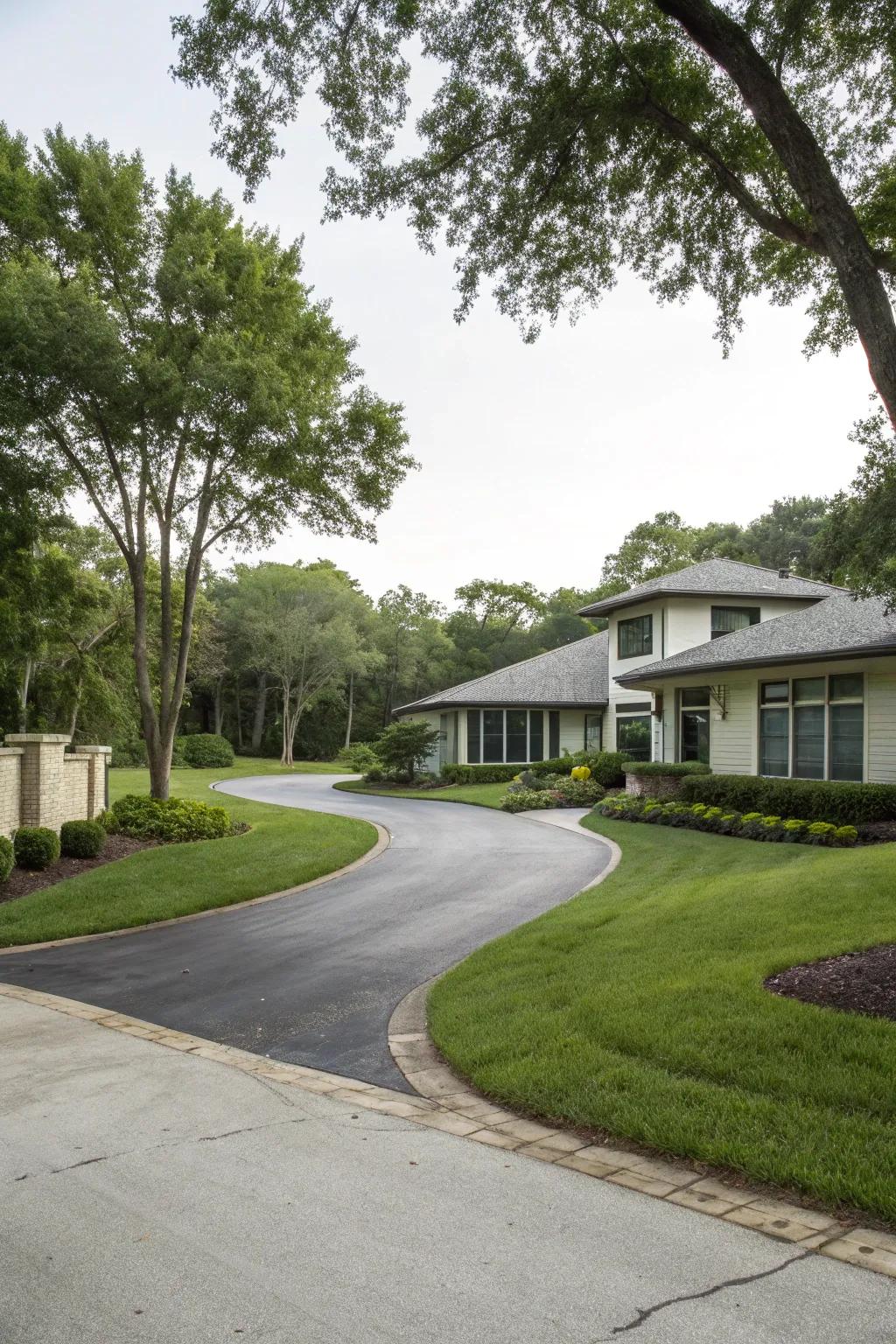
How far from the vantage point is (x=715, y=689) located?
72.7ft

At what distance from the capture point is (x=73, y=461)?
1600cm

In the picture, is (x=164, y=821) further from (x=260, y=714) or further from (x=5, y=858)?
(x=260, y=714)

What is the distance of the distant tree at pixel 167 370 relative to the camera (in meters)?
14.6

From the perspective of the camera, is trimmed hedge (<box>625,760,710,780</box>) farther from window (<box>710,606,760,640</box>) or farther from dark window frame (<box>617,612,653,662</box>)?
dark window frame (<box>617,612,653,662</box>)

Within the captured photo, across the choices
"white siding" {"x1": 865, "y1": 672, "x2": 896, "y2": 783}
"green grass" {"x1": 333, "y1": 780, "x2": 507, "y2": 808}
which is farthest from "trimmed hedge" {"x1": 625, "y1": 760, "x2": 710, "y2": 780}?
"green grass" {"x1": 333, "y1": 780, "x2": 507, "y2": 808}

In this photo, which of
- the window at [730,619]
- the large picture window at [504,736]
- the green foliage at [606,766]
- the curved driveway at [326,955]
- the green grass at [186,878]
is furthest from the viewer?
the large picture window at [504,736]

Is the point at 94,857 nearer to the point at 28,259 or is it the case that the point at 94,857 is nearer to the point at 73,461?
the point at 73,461

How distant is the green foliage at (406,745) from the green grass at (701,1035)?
22848 mm

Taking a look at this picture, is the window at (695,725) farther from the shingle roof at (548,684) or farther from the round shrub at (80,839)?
the round shrub at (80,839)

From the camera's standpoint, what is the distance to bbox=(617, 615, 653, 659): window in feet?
92.6

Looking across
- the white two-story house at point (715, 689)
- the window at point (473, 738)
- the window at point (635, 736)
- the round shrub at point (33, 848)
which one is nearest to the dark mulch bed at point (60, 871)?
the round shrub at point (33, 848)

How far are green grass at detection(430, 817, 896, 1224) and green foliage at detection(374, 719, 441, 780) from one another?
22848mm

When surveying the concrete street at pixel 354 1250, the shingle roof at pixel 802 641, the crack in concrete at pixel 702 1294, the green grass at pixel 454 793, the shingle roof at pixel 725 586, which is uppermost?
the shingle roof at pixel 725 586

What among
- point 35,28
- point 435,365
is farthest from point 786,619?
point 35,28
